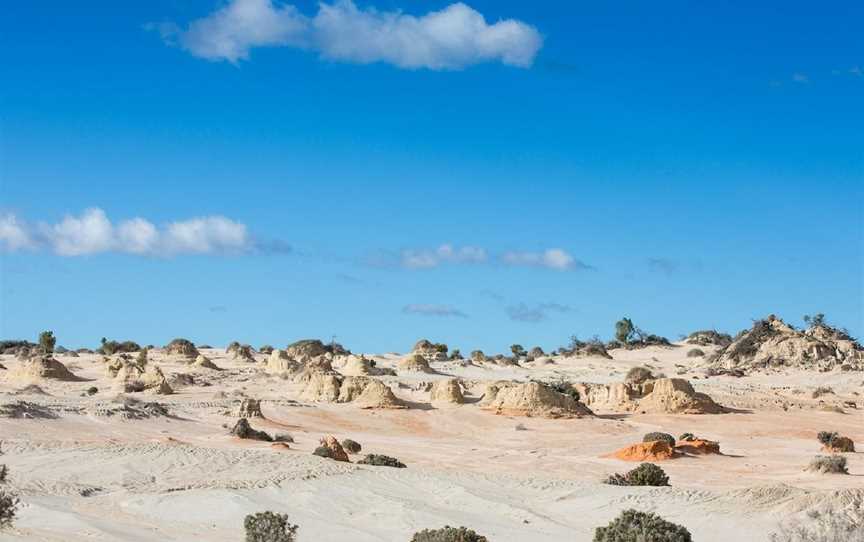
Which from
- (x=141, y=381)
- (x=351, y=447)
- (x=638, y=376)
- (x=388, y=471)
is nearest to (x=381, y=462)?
(x=388, y=471)

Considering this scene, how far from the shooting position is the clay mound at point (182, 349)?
58.0m

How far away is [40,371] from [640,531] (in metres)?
33.3

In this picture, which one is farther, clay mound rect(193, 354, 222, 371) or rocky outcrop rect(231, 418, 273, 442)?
clay mound rect(193, 354, 222, 371)

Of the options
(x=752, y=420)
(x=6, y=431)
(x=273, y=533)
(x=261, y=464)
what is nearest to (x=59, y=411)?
(x=6, y=431)

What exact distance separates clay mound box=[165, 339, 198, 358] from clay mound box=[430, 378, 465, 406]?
2002 cm

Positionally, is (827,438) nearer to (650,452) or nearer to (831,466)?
(650,452)

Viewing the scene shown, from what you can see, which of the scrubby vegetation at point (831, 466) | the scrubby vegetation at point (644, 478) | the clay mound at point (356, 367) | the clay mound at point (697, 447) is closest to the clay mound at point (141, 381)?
the clay mound at point (356, 367)

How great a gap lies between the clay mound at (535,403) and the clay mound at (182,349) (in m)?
23.4

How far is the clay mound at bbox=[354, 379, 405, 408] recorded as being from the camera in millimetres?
39062

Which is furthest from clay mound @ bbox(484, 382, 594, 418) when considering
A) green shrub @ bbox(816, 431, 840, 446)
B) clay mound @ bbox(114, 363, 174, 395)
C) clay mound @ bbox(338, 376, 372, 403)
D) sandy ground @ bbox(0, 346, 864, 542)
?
clay mound @ bbox(114, 363, 174, 395)

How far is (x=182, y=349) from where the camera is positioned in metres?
58.4

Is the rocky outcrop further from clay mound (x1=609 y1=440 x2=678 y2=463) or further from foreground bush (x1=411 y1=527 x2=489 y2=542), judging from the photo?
→ foreground bush (x1=411 y1=527 x2=489 y2=542)

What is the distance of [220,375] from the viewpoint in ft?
159

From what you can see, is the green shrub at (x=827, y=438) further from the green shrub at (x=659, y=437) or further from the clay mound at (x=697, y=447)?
the green shrub at (x=659, y=437)
